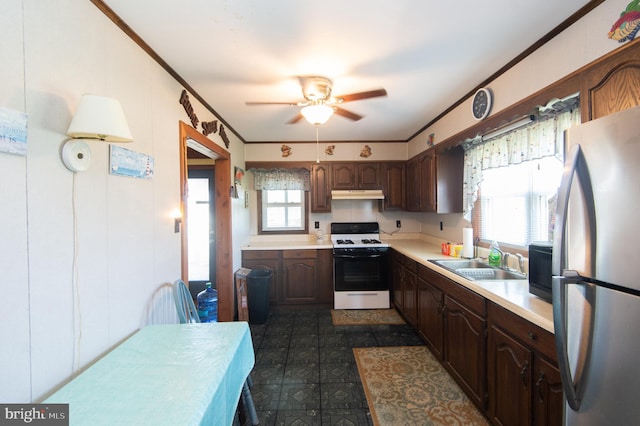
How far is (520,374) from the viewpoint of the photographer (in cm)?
132

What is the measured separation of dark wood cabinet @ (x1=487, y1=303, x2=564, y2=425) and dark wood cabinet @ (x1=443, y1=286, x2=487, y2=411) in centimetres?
7

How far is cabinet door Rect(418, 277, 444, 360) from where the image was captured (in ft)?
7.25

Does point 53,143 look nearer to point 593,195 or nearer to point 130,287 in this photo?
point 130,287

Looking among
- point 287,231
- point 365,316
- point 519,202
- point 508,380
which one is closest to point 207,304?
point 287,231

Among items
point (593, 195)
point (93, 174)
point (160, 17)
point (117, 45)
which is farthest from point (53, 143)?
point (593, 195)

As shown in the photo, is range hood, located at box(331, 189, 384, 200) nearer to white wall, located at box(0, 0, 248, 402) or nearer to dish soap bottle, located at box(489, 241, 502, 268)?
dish soap bottle, located at box(489, 241, 502, 268)

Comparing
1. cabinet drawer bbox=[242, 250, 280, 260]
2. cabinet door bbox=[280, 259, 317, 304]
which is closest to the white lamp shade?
cabinet drawer bbox=[242, 250, 280, 260]

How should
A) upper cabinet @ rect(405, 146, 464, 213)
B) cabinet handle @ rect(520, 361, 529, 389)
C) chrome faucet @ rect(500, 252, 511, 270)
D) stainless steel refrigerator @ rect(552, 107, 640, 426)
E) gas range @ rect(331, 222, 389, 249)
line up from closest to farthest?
stainless steel refrigerator @ rect(552, 107, 640, 426) → cabinet handle @ rect(520, 361, 529, 389) → chrome faucet @ rect(500, 252, 511, 270) → upper cabinet @ rect(405, 146, 464, 213) → gas range @ rect(331, 222, 389, 249)

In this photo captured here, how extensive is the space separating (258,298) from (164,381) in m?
2.26

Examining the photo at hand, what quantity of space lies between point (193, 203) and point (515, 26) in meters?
4.23

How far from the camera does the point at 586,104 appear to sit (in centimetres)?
127

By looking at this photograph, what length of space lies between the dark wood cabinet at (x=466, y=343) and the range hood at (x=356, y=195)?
6.34 feet

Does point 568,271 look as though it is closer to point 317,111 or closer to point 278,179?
point 317,111

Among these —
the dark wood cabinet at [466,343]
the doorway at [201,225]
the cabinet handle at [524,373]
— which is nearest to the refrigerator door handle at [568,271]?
the cabinet handle at [524,373]
